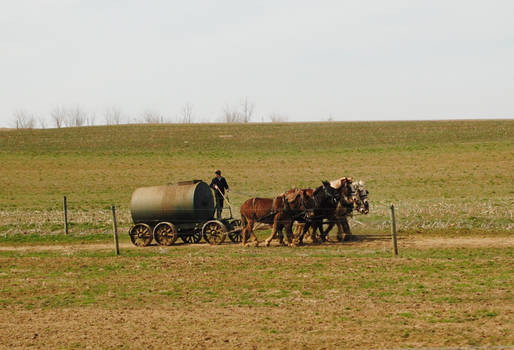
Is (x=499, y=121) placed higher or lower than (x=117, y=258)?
higher

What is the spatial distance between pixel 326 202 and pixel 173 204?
5.24 metres

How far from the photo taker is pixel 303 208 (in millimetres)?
19781

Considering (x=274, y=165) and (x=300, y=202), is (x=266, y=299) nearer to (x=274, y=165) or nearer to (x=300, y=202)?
(x=300, y=202)

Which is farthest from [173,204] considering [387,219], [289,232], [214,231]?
[387,219]

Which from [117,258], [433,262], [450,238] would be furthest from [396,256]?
[117,258]

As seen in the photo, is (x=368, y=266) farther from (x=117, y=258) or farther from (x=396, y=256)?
(x=117, y=258)

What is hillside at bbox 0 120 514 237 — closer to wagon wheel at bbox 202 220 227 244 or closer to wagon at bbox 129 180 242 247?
wagon at bbox 129 180 242 247

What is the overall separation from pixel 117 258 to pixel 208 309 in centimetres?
752

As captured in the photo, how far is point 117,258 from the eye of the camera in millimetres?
18422

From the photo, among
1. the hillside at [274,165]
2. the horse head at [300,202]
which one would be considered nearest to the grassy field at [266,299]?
the horse head at [300,202]

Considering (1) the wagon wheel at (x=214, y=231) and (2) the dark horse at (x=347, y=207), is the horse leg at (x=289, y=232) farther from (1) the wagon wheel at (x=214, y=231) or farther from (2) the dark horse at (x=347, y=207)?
(1) the wagon wheel at (x=214, y=231)

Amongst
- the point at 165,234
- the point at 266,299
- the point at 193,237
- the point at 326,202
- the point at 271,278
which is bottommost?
the point at 266,299

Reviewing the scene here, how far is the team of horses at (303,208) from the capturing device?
1978cm

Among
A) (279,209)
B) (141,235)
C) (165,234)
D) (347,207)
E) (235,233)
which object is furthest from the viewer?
(235,233)
